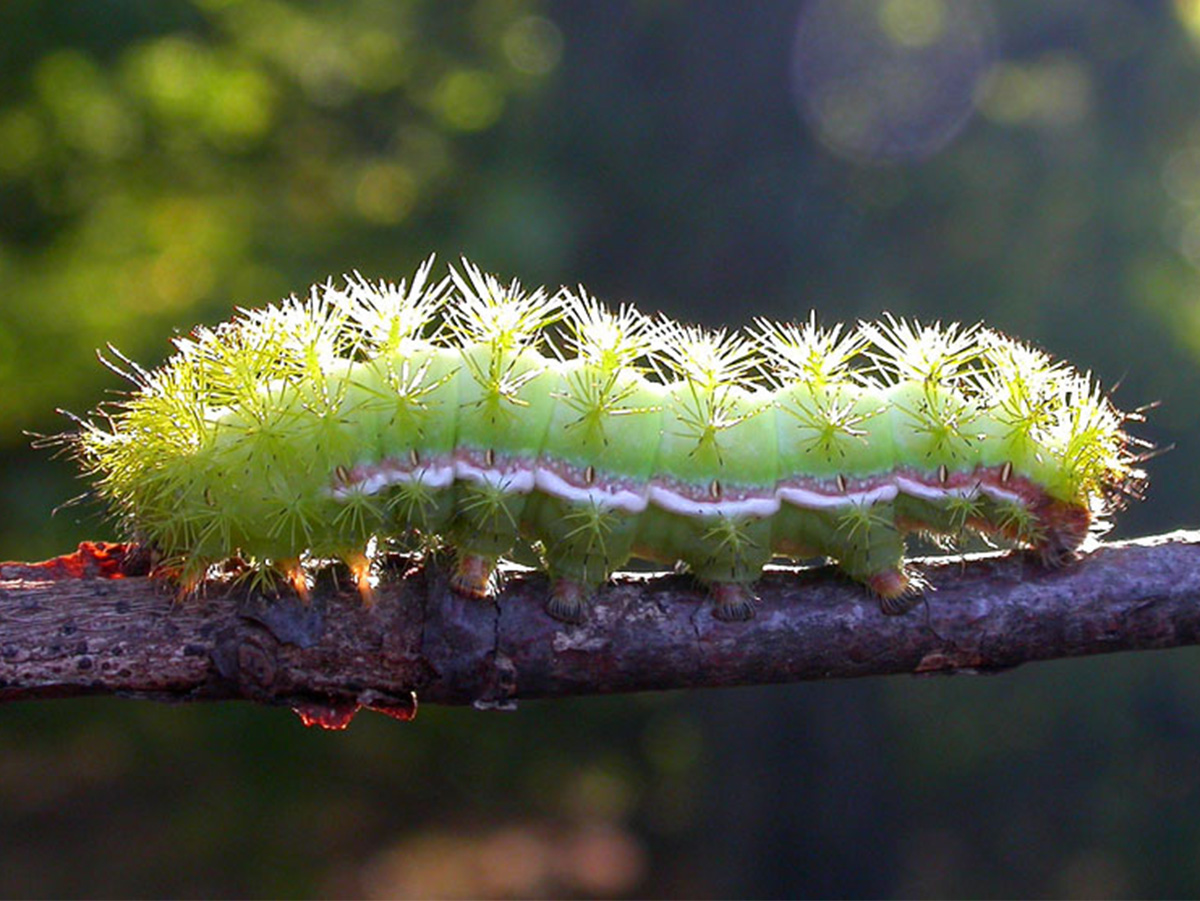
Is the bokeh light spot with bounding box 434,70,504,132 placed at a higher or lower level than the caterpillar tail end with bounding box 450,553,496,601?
higher

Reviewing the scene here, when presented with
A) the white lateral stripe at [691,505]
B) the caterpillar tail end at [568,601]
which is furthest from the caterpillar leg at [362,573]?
the white lateral stripe at [691,505]

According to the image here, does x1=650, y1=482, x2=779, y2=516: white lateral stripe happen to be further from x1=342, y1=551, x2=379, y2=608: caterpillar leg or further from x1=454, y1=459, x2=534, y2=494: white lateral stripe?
x1=342, y1=551, x2=379, y2=608: caterpillar leg

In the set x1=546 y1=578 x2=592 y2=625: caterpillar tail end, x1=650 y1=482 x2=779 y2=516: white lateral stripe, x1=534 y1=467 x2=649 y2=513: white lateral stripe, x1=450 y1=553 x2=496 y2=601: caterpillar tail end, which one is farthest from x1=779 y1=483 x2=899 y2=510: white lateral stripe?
x1=450 y1=553 x2=496 y2=601: caterpillar tail end

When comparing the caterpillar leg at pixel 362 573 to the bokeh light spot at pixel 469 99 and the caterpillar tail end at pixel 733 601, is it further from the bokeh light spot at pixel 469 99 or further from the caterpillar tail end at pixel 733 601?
the bokeh light spot at pixel 469 99

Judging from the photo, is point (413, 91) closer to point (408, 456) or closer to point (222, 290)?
point (222, 290)

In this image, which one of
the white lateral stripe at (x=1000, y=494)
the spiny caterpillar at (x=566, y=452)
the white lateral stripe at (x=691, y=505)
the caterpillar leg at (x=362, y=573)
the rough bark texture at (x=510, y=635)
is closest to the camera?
the rough bark texture at (x=510, y=635)

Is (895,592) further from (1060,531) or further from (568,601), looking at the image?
(568,601)

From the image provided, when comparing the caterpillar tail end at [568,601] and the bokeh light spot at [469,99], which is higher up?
the bokeh light spot at [469,99]
